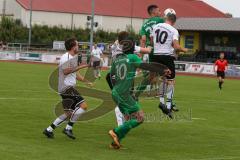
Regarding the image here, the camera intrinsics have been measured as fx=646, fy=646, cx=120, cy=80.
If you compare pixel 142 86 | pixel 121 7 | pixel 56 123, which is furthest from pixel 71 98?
pixel 121 7

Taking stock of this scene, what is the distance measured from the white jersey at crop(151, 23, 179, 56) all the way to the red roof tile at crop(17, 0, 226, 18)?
9497 centimetres

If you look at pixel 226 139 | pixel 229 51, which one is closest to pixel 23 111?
pixel 226 139

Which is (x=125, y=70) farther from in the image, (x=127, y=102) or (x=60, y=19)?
(x=60, y=19)

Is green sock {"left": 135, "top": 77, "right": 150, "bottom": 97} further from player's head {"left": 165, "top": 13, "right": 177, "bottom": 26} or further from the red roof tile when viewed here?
the red roof tile

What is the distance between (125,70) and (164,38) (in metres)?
3.54

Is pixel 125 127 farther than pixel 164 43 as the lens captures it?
No

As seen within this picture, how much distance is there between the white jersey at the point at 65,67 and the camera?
555 inches

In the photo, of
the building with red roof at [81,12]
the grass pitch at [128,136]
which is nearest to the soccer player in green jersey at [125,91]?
the grass pitch at [128,136]

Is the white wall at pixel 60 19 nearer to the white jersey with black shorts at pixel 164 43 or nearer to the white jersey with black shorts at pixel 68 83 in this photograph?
the white jersey with black shorts at pixel 164 43

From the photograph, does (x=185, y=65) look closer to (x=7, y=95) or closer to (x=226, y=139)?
(x=7, y=95)

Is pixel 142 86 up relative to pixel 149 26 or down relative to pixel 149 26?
down

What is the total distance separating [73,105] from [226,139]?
3.72m

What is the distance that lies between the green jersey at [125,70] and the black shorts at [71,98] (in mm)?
1359

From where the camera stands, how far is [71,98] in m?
14.5
